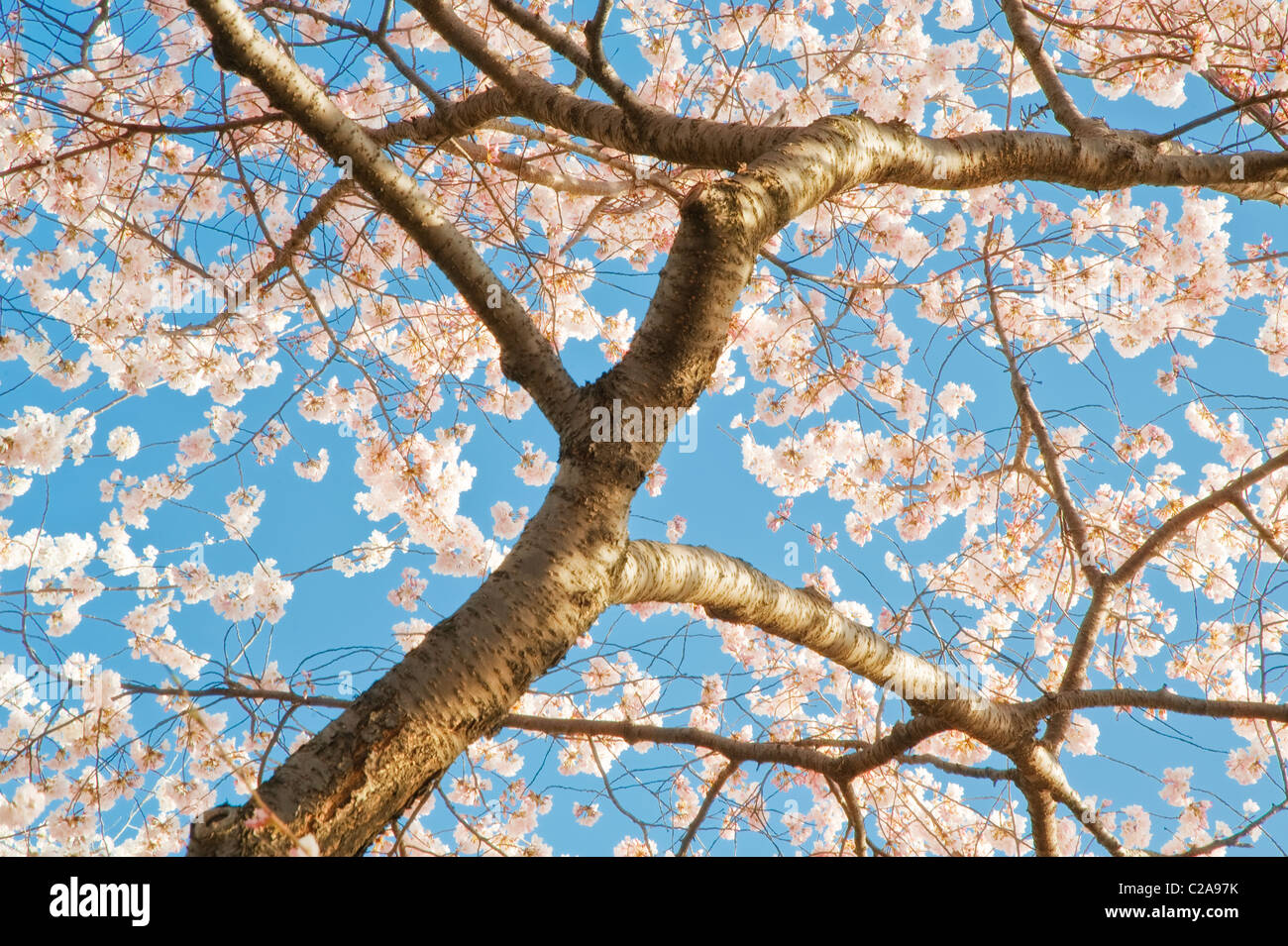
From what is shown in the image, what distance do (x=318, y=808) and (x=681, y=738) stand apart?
166 cm

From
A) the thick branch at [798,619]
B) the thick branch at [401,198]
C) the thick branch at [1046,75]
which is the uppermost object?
the thick branch at [1046,75]

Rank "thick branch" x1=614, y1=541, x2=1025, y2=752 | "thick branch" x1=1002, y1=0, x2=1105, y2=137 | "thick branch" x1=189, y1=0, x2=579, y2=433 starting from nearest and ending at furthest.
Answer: "thick branch" x1=189, y1=0, x2=579, y2=433
"thick branch" x1=614, y1=541, x2=1025, y2=752
"thick branch" x1=1002, y1=0, x2=1105, y2=137

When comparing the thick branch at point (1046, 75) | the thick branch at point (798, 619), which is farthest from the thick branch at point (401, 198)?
the thick branch at point (1046, 75)

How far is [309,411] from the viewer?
5.37 meters

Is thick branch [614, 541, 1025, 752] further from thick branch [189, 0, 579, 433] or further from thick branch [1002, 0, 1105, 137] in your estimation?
thick branch [1002, 0, 1105, 137]

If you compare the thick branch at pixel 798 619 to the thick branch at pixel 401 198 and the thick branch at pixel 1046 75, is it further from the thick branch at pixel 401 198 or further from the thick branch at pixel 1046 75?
the thick branch at pixel 1046 75

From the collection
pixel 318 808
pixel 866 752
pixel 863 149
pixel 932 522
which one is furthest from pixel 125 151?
pixel 932 522

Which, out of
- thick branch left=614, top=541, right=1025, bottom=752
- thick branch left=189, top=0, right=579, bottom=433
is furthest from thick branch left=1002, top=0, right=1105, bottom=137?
thick branch left=189, top=0, right=579, bottom=433

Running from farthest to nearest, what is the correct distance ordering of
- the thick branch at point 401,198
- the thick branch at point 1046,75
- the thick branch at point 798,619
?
the thick branch at point 1046,75 < the thick branch at point 798,619 < the thick branch at point 401,198

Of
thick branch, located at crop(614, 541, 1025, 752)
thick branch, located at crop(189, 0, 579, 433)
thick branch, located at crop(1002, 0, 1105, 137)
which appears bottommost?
thick branch, located at crop(614, 541, 1025, 752)

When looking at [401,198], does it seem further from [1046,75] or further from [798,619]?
[1046,75]

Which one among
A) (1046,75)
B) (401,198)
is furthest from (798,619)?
(1046,75)
